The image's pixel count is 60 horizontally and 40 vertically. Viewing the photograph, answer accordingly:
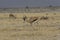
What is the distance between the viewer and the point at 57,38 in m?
15.5

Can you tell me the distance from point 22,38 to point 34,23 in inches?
320

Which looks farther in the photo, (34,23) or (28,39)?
(34,23)

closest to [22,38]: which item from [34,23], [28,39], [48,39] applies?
[28,39]

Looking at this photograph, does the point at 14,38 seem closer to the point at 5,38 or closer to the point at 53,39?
the point at 5,38

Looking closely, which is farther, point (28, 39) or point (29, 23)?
point (29, 23)

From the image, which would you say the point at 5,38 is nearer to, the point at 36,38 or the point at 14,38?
the point at 14,38

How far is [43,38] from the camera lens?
52.6 feet

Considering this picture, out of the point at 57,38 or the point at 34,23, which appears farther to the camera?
the point at 34,23

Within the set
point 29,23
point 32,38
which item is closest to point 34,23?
point 29,23

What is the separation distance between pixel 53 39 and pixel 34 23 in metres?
8.89

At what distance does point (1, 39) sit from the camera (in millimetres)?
15664

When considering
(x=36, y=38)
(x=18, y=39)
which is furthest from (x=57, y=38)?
(x=18, y=39)

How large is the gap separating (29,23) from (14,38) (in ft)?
28.3

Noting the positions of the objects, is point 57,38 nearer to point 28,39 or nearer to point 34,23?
point 28,39
